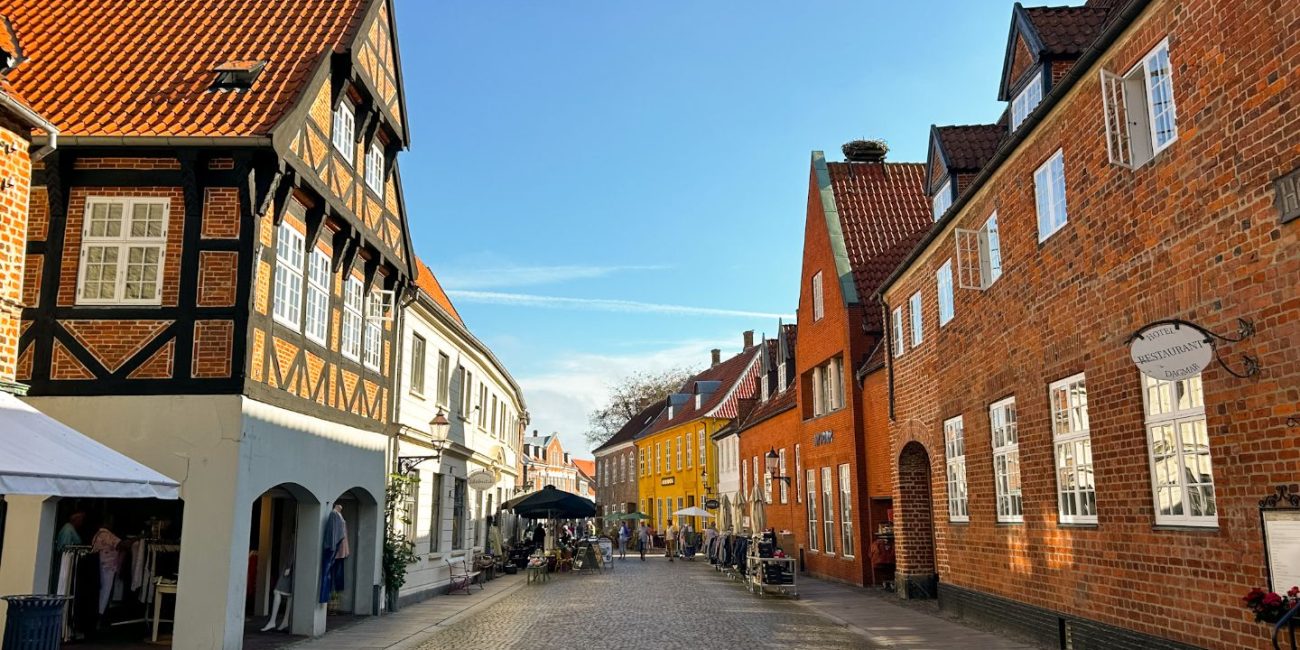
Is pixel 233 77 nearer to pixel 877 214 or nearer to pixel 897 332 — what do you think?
pixel 897 332

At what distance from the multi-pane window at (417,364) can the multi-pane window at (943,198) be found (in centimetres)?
1069

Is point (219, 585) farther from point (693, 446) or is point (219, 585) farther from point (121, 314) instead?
point (693, 446)

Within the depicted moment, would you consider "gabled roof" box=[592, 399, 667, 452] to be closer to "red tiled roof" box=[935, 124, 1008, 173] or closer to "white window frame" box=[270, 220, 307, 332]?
"red tiled roof" box=[935, 124, 1008, 173]

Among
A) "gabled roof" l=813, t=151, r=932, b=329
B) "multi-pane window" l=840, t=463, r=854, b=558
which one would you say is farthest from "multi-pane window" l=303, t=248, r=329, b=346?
"multi-pane window" l=840, t=463, r=854, b=558

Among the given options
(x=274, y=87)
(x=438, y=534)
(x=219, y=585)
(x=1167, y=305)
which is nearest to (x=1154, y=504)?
(x=1167, y=305)

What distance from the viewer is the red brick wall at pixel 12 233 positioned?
10.1m

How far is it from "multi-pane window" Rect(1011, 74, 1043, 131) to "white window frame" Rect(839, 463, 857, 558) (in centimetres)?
1080

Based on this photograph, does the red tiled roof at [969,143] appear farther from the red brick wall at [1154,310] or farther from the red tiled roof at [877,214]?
the red tiled roof at [877,214]

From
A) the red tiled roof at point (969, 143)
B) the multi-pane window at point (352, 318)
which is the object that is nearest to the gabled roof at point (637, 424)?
the red tiled roof at point (969, 143)

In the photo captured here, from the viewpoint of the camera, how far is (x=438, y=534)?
21203mm

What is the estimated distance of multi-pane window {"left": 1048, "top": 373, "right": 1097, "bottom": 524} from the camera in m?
10.8

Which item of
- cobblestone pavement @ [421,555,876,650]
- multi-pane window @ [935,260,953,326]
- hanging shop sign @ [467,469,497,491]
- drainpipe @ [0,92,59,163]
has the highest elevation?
drainpipe @ [0,92,59,163]

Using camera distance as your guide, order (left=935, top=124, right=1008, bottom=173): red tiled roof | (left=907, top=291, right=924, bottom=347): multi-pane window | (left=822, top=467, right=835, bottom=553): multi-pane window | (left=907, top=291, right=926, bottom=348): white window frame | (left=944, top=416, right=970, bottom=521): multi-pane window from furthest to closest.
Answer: (left=822, top=467, right=835, bottom=553): multi-pane window, (left=907, top=291, right=924, bottom=347): multi-pane window, (left=907, top=291, right=926, bottom=348): white window frame, (left=935, top=124, right=1008, bottom=173): red tiled roof, (left=944, top=416, right=970, bottom=521): multi-pane window

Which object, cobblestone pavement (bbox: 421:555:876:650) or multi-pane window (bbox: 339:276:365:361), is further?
multi-pane window (bbox: 339:276:365:361)
